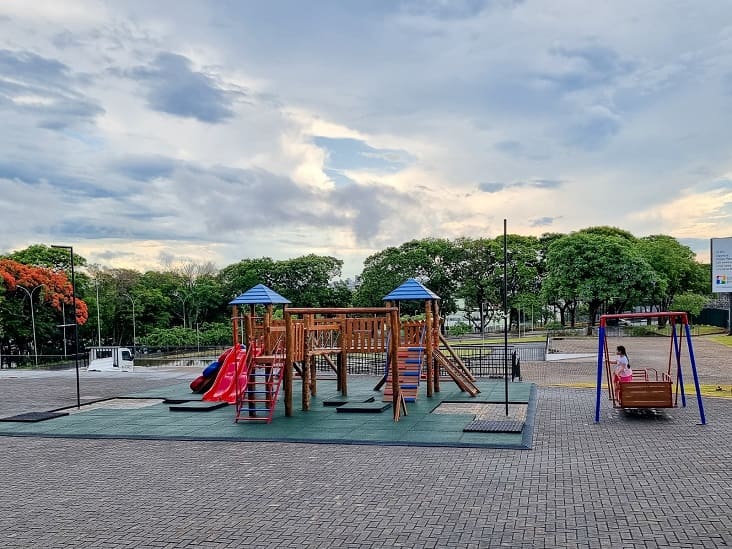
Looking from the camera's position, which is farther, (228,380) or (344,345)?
(228,380)

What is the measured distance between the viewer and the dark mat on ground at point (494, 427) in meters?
13.4

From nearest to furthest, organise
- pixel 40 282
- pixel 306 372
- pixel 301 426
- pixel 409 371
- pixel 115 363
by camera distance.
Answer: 1. pixel 301 426
2. pixel 306 372
3. pixel 409 371
4. pixel 115 363
5. pixel 40 282

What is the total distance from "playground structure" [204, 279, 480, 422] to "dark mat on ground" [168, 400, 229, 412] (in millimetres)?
666

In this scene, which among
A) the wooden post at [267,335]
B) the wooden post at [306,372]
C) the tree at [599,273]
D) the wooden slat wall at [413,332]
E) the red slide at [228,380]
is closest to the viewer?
the wooden post at [306,372]

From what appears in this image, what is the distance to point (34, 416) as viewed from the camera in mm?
16875

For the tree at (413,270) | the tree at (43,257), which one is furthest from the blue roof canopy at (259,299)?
the tree at (413,270)

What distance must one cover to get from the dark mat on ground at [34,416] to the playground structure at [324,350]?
3952mm

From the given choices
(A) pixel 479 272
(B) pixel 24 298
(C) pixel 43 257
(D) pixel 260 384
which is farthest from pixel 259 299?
(A) pixel 479 272

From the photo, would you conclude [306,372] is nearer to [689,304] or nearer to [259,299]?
[259,299]

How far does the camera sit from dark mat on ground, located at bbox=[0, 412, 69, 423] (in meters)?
16.4

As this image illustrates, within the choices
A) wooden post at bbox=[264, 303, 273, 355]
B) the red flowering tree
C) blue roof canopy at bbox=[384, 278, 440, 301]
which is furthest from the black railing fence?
blue roof canopy at bbox=[384, 278, 440, 301]

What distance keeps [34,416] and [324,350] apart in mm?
7403

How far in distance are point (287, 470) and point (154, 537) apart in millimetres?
3345

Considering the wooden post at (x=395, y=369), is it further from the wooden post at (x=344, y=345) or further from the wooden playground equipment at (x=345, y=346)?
the wooden post at (x=344, y=345)
